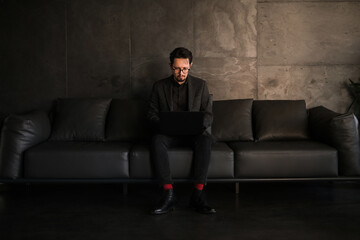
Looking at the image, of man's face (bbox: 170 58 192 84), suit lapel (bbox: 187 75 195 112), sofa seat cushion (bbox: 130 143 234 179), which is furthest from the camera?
suit lapel (bbox: 187 75 195 112)

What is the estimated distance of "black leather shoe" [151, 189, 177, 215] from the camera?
2578 millimetres

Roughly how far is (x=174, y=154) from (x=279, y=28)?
2.27 metres

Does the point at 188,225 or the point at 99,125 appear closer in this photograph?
the point at 188,225

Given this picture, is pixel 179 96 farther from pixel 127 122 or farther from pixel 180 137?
pixel 127 122

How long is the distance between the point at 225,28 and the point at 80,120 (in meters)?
2.08

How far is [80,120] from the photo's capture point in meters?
3.60

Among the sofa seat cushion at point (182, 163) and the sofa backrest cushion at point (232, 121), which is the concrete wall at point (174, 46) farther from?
the sofa seat cushion at point (182, 163)

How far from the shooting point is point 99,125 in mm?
3611

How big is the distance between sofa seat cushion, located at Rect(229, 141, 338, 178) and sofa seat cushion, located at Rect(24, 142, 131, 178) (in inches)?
42.6

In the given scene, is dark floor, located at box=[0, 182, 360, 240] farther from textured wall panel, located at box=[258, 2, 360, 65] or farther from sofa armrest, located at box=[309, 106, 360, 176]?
textured wall panel, located at box=[258, 2, 360, 65]

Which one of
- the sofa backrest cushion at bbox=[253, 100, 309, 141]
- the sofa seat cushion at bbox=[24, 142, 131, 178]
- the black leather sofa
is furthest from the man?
the sofa backrest cushion at bbox=[253, 100, 309, 141]

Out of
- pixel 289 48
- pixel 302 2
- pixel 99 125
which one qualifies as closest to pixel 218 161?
pixel 99 125

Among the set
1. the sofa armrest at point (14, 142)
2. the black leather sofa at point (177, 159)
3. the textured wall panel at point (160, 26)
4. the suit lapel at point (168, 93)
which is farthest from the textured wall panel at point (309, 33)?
the sofa armrest at point (14, 142)

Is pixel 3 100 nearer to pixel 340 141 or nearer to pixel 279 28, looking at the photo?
pixel 279 28
